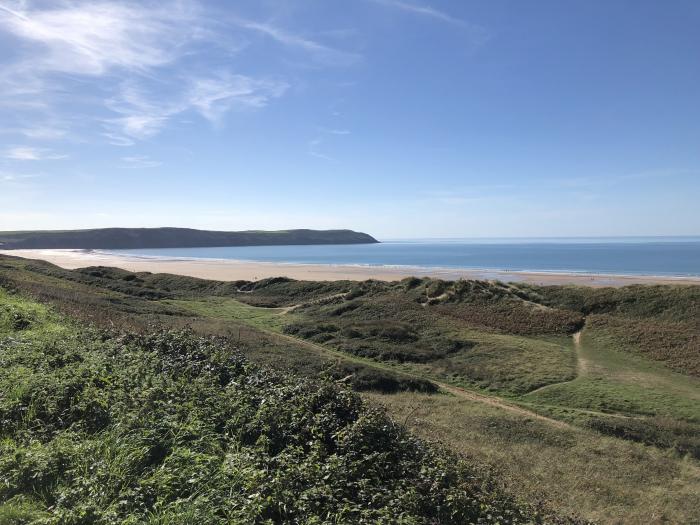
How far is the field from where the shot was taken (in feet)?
39.0

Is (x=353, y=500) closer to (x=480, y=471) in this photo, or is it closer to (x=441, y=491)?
(x=441, y=491)

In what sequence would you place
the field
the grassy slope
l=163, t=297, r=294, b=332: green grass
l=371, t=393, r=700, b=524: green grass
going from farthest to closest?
l=163, t=297, r=294, b=332: green grass < the field < l=371, t=393, r=700, b=524: green grass < the grassy slope

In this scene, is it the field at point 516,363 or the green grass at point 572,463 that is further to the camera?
the field at point 516,363

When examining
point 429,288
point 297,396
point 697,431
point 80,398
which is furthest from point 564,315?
point 80,398

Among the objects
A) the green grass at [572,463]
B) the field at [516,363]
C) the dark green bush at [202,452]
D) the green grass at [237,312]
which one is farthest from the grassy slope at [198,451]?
the green grass at [237,312]

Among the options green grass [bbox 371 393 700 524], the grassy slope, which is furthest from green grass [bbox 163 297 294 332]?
the grassy slope

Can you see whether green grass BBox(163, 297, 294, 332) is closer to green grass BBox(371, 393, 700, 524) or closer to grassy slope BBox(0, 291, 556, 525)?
green grass BBox(371, 393, 700, 524)

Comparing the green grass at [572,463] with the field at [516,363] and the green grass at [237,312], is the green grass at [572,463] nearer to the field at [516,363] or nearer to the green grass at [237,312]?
the field at [516,363]

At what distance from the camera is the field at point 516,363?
39.0 feet

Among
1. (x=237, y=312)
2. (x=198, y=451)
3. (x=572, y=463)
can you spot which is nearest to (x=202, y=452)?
(x=198, y=451)

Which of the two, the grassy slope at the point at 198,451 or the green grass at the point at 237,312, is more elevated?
the grassy slope at the point at 198,451

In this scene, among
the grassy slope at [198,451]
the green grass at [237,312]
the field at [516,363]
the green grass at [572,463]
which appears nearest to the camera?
the grassy slope at [198,451]

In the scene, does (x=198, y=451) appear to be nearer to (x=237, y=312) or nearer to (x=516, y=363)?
(x=516, y=363)

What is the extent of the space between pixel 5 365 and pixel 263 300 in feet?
130
